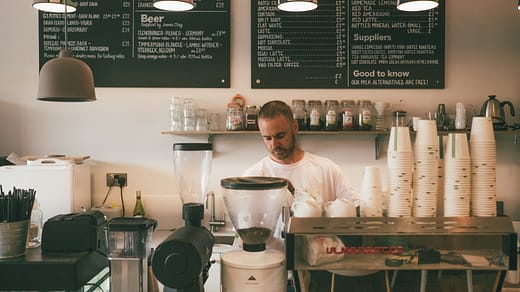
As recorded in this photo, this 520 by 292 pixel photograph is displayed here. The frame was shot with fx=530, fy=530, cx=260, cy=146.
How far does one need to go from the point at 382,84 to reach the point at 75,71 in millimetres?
2298

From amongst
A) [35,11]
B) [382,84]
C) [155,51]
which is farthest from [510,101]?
[35,11]

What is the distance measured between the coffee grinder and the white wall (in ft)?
7.56

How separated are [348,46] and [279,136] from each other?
1362mm

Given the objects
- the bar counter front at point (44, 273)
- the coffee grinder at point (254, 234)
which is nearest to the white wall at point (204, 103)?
the bar counter front at point (44, 273)

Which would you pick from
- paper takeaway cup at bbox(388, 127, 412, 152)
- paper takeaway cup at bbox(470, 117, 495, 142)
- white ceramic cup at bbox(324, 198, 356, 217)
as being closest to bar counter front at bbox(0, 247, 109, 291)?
white ceramic cup at bbox(324, 198, 356, 217)

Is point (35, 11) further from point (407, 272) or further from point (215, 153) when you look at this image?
point (407, 272)

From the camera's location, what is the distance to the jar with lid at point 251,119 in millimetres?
3654

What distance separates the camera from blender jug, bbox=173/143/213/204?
1.81 m

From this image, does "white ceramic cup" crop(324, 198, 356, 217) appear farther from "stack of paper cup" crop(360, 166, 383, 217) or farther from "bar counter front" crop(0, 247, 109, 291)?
"bar counter front" crop(0, 247, 109, 291)

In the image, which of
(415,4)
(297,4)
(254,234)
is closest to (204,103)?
(297,4)

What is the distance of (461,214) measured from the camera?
1.43 meters

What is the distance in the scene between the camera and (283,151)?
109 inches

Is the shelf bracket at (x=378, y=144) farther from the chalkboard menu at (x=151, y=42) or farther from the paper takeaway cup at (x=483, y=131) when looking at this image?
the paper takeaway cup at (x=483, y=131)

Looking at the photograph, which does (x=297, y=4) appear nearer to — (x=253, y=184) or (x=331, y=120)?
(x=253, y=184)
